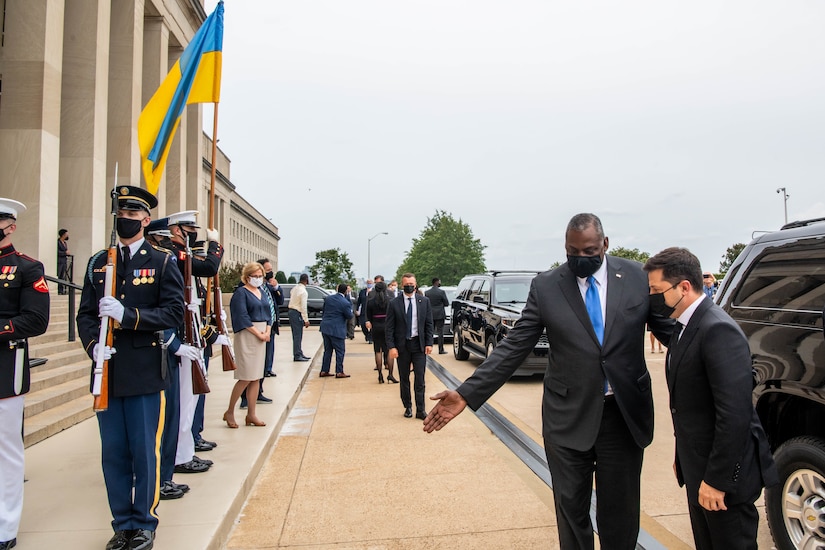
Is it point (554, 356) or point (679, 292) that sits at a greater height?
point (679, 292)

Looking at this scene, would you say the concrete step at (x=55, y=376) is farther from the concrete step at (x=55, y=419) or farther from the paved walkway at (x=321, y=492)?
the paved walkway at (x=321, y=492)

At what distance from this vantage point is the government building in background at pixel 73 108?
13094mm

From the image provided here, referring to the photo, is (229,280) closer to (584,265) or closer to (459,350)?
(459,350)

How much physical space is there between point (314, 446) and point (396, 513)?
239 cm

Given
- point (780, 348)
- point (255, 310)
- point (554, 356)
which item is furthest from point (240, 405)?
point (780, 348)

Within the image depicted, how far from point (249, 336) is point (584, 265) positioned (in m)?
5.15

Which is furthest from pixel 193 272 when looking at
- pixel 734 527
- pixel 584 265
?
pixel 734 527

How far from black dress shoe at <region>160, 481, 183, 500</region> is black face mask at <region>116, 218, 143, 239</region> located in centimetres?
207

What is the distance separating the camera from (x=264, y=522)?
4562 mm

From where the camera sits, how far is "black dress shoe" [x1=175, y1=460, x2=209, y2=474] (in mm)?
5328

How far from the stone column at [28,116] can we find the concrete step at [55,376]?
18.8 feet

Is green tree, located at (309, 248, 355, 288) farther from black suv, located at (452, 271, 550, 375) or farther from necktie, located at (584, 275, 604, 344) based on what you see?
necktie, located at (584, 275, 604, 344)

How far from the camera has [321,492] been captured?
527 cm

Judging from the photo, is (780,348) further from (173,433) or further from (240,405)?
(240,405)
